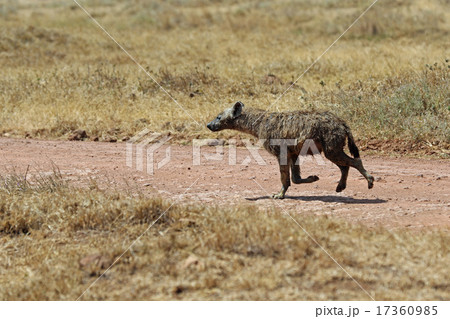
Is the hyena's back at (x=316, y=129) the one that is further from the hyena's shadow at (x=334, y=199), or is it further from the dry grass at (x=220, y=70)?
the dry grass at (x=220, y=70)

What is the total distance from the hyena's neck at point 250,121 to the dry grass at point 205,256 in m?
2.03

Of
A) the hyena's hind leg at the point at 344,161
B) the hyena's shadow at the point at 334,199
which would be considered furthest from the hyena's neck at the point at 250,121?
the hyena's hind leg at the point at 344,161

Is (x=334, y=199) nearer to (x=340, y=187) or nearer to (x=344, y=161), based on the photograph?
(x=340, y=187)

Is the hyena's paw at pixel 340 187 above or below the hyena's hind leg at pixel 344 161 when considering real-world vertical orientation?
below

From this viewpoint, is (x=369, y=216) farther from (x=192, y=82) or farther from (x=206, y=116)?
(x=192, y=82)

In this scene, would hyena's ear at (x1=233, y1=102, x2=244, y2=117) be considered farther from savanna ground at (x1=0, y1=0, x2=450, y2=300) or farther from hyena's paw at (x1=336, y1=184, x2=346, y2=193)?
hyena's paw at (x1=336, y1=184, x2=346, y2=193)

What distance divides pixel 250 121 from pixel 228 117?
0.41m

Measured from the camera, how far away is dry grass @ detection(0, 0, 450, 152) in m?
12.3

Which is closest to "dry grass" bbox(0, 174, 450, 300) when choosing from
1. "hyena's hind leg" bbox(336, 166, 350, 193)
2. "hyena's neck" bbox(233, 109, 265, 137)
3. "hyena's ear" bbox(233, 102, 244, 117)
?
"hyena's hind leg" bbox(336, 166, 350, 193)

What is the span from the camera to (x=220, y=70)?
16.7m

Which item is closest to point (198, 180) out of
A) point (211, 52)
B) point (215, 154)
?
Result: point (215, 154)

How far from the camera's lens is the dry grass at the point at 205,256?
5180mm

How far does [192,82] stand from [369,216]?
8.78m

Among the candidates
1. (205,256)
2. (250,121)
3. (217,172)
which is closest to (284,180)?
(250,121)
